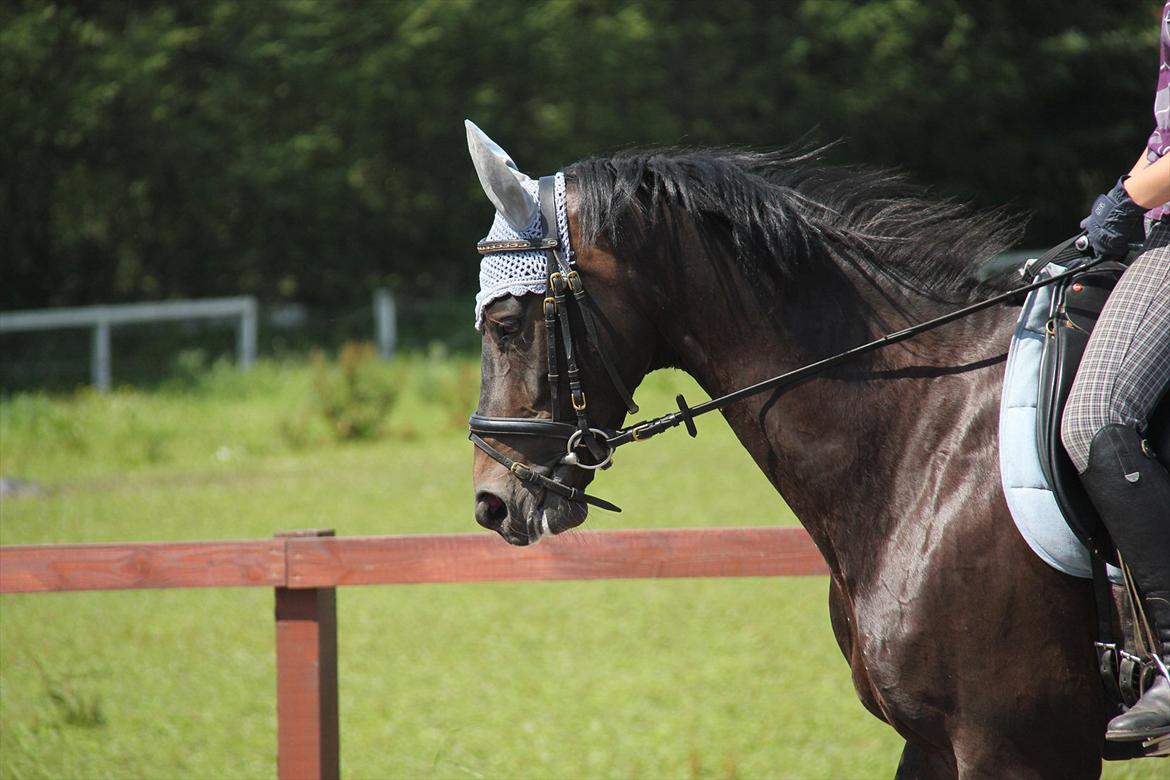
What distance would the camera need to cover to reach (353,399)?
13148 millimetres

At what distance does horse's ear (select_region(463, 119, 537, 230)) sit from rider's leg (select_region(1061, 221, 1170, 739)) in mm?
1276

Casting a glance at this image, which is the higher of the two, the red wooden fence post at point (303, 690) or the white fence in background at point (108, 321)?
the white fence in background at point (108, 321)

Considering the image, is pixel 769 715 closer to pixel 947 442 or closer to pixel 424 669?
pixel 424 669

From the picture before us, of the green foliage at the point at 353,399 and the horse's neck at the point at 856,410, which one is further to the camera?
the green foliage at the point at 353,399

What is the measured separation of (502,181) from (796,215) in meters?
0.71

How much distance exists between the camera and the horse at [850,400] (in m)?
2.49

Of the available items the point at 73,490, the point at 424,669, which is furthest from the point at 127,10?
the point at 424,669

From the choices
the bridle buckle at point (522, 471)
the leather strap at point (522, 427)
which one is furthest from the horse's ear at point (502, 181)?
the bridle buckle at point (522, 471)

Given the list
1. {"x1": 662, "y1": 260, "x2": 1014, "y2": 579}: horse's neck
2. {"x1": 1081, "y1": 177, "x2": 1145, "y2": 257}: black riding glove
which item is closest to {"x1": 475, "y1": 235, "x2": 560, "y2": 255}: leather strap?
{"x1": 662, "y1": 260, "x2": 1014, "y2": 579}: horse's neck

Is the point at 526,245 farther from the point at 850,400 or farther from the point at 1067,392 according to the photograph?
the point at 1067,392

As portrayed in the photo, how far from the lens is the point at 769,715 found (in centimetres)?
562

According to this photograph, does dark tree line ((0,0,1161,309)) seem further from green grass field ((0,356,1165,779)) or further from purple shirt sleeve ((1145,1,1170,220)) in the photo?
purple shirt sleeve ((1145,1,1170,220))

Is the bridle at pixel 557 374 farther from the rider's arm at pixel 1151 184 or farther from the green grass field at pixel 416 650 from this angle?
the green grass field at pixel 416 650

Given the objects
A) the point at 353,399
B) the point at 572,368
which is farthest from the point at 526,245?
the point at 353,399
